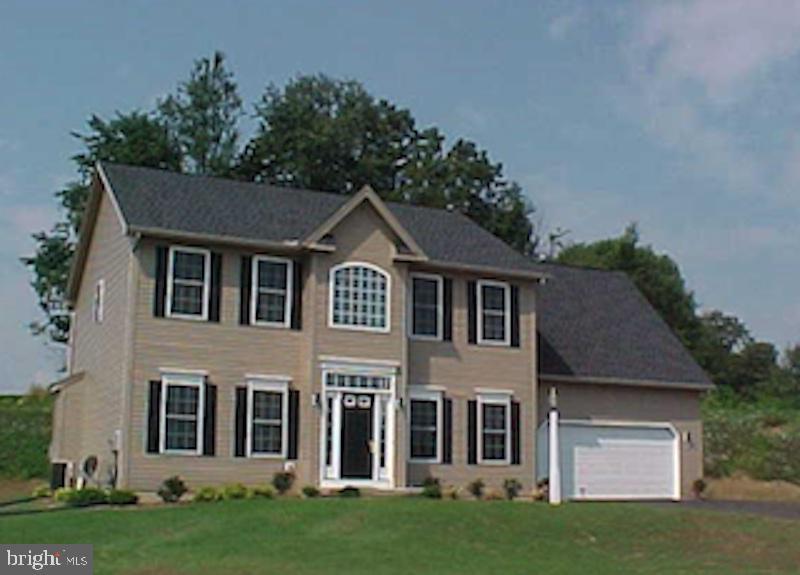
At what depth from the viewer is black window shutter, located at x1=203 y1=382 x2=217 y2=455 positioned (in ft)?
96.1

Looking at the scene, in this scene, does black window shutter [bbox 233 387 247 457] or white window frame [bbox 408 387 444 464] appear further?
white window frame [bbox 408 387 444 464]

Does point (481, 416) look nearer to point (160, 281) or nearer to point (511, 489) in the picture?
point (511, 489)

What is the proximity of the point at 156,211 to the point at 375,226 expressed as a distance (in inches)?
218

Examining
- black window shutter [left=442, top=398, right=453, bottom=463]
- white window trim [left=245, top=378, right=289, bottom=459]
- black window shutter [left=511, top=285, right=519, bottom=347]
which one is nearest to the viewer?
white window trim [left=245, top=378, right=289, bottom=459]

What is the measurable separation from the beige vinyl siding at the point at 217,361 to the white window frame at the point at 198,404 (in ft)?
0.48

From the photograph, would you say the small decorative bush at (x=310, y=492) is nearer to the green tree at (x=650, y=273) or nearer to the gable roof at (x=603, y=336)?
the gable roof at (x=603, y=336)

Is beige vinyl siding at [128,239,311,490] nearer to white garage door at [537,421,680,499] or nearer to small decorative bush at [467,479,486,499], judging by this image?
small decorative bush at [467,479,486,499]

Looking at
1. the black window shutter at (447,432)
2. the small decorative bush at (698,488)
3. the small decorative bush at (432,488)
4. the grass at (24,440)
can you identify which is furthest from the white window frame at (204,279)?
the grass at (24,440)

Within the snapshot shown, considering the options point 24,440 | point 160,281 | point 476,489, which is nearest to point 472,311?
point 476,489

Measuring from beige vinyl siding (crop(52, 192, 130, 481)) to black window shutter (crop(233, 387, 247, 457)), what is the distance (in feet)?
8.96

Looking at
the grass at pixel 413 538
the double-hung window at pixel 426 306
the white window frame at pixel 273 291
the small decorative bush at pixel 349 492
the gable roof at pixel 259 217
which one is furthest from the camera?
the double-hung window at pixel 426 306

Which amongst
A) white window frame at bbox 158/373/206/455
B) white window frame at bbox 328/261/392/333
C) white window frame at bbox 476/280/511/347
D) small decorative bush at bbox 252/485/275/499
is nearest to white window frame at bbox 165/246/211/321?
white window frame at bbox 158/373/206/455

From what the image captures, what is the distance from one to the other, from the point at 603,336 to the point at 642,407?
8.31 ft

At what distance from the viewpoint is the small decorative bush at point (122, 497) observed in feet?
90.4
